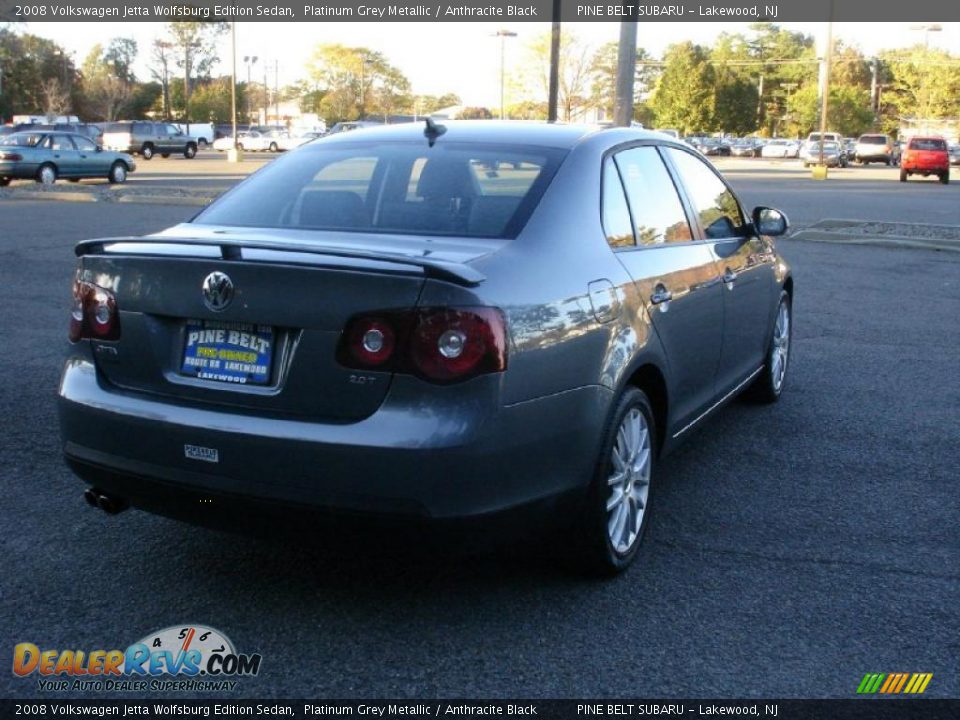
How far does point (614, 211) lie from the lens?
426 centimetres

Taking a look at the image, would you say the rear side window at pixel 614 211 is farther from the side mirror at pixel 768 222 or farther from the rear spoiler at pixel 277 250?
the side mirror at pixel 768 222

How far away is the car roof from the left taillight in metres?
1.47

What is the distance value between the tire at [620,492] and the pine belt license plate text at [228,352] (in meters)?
1.19

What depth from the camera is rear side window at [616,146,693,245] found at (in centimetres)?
450

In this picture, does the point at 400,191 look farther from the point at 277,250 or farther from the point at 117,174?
the point at 117,174

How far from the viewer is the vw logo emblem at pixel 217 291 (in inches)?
132

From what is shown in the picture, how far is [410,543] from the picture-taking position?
3264 millimetres

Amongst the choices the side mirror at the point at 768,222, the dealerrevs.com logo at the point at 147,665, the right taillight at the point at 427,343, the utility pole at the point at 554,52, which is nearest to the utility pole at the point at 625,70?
the utility pole at the point at 554,52

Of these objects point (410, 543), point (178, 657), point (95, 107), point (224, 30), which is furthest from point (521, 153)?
point (224, 30)

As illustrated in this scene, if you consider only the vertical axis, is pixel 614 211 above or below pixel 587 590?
above

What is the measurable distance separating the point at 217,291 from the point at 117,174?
3060 cm

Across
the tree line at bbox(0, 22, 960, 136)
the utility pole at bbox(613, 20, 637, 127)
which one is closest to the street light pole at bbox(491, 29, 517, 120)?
the tree line at bbox(0, 22, 960, 136)

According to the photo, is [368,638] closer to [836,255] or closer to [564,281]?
[564,281]
